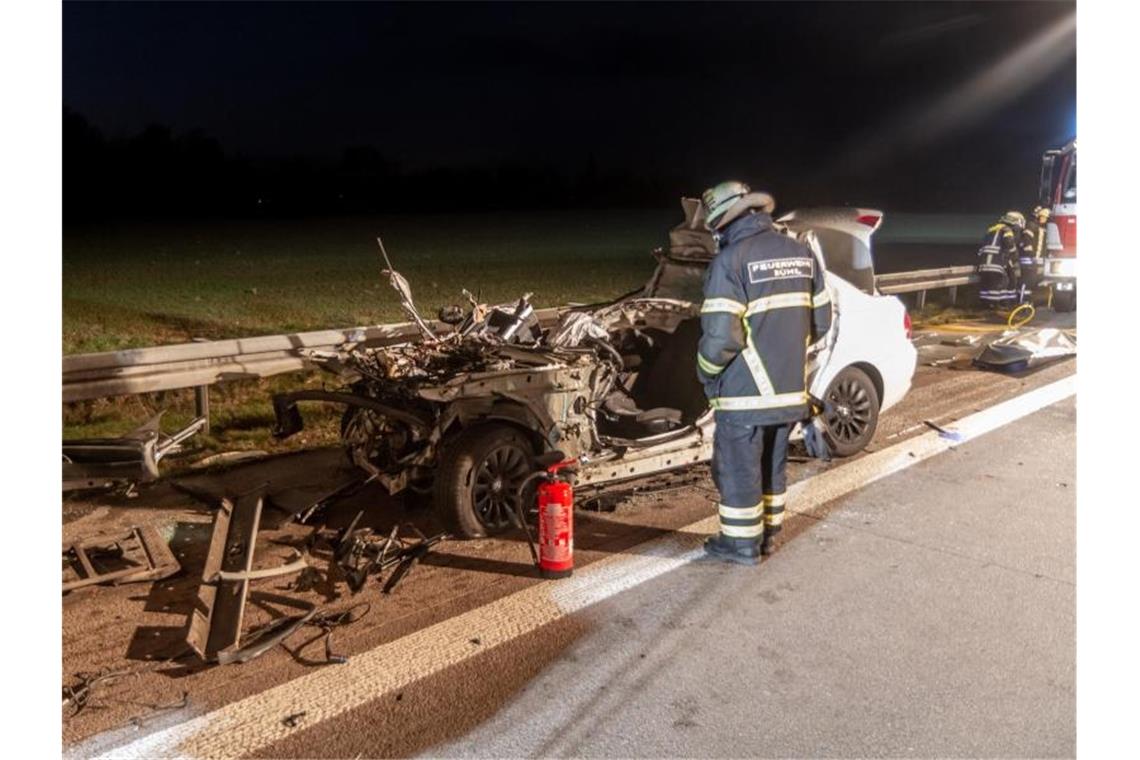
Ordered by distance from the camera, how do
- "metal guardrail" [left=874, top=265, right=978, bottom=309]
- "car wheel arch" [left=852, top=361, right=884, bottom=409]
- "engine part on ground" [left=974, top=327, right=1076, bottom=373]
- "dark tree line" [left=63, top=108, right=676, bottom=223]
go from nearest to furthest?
"car wheel arch" [left=852, top=361, right=884, bottom=409]
"engine part on ground" [left=974, top=327, right=1076, bottom=373]
"metal guardrail" [left=874, top=265, right=978, bottom=309]
"dark tree line" [left=63, top=108, right=676, bottom=223]

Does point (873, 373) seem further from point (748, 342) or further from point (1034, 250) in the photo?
point (1034, 250)

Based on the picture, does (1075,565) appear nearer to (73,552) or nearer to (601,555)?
(601,555)

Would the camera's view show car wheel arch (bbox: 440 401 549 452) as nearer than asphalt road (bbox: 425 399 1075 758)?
No

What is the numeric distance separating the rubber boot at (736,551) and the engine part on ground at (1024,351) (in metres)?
6.38

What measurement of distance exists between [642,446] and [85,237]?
27.3 meters

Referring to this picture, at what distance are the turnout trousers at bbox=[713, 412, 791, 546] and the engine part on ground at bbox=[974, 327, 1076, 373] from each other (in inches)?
238

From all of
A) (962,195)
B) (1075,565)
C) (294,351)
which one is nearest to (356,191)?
(962,195)

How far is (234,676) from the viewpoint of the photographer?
13.1ft

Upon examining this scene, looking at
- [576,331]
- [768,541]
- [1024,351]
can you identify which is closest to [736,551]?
[768,541]

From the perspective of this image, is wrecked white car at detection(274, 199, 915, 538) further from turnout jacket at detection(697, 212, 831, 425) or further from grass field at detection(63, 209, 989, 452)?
grass field at detection(63, 209, 989, 452)

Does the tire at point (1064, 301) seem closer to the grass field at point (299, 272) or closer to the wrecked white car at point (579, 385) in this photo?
the grass field at point (299, 272)

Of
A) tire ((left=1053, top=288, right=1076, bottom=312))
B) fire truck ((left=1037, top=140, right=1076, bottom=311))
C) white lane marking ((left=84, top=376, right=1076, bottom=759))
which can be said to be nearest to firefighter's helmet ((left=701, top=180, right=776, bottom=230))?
white lane marking ((left=84, top=376, right=1076, bottom=759))

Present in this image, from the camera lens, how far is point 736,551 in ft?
17.3

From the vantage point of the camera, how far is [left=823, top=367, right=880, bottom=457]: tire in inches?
278
